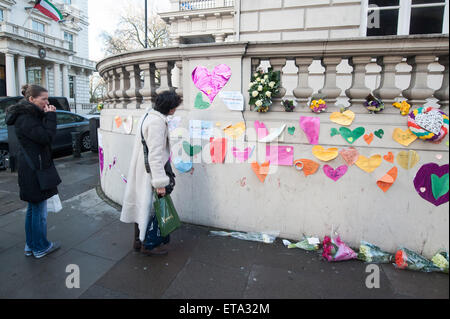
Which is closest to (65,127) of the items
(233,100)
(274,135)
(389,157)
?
(233,100)

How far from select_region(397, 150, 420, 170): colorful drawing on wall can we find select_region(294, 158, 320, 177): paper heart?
0.85 m

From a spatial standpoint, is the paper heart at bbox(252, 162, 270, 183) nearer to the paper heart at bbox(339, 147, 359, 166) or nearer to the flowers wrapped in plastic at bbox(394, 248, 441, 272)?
the paper heart at bbox(339, 147, 359, 166)

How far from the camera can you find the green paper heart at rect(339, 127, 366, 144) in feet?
9.89

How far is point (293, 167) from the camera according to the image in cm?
327

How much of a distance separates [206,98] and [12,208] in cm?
393

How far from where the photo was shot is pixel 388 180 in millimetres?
→ 2969

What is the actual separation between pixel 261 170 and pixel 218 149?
24.6 inches

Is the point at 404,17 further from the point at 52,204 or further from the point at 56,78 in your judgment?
the point at 56,78

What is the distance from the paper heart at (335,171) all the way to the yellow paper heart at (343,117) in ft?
1.66

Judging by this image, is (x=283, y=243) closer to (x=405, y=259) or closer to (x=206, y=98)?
(x=405, y=259)

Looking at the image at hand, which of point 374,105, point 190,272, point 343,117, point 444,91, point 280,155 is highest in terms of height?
point 444,91

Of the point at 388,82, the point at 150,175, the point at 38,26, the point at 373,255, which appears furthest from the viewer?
the point at 38,26

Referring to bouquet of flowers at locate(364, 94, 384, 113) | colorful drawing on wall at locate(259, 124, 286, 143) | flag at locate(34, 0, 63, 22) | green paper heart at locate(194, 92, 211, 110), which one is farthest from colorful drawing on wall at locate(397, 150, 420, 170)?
flag at locate(34, 0, 63, 22)

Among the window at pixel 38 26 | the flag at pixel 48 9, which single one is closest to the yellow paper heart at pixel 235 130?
the flag at pixel 48 9
